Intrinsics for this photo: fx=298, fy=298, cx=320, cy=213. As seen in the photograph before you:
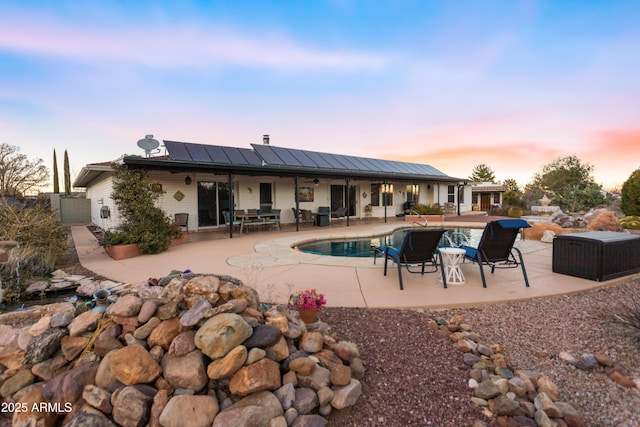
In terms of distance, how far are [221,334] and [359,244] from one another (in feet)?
25.5

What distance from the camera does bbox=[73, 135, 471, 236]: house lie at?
10.3 m

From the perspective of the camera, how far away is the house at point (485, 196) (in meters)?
25.8

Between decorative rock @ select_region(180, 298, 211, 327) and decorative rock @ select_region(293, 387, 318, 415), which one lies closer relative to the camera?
decorative rock @ select_region(293, 387, 318, 415)

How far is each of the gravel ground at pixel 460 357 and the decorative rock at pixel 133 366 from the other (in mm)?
1237

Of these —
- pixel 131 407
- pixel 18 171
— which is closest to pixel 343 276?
pixel 131 407

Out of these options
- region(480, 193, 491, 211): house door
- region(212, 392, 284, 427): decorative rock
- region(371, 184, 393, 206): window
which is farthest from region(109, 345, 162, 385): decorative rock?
region(480, 193, 491, 211): house door

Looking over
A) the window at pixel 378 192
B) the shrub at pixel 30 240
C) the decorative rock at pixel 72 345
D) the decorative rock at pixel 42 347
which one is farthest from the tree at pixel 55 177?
the decorative rock at pixel 72 345

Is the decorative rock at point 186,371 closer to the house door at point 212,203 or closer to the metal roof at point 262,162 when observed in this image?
the metal roof at point 262,162

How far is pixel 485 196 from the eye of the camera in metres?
27.4

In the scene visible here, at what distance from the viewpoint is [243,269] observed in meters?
5.45

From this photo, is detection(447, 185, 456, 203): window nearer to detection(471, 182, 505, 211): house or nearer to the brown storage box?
detection(471, 182, 505, 211): house

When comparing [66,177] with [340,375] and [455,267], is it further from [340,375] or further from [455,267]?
[340,375]

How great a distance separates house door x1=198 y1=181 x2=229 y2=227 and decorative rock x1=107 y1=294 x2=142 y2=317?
10.0m

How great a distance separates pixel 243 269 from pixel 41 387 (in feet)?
11.1
